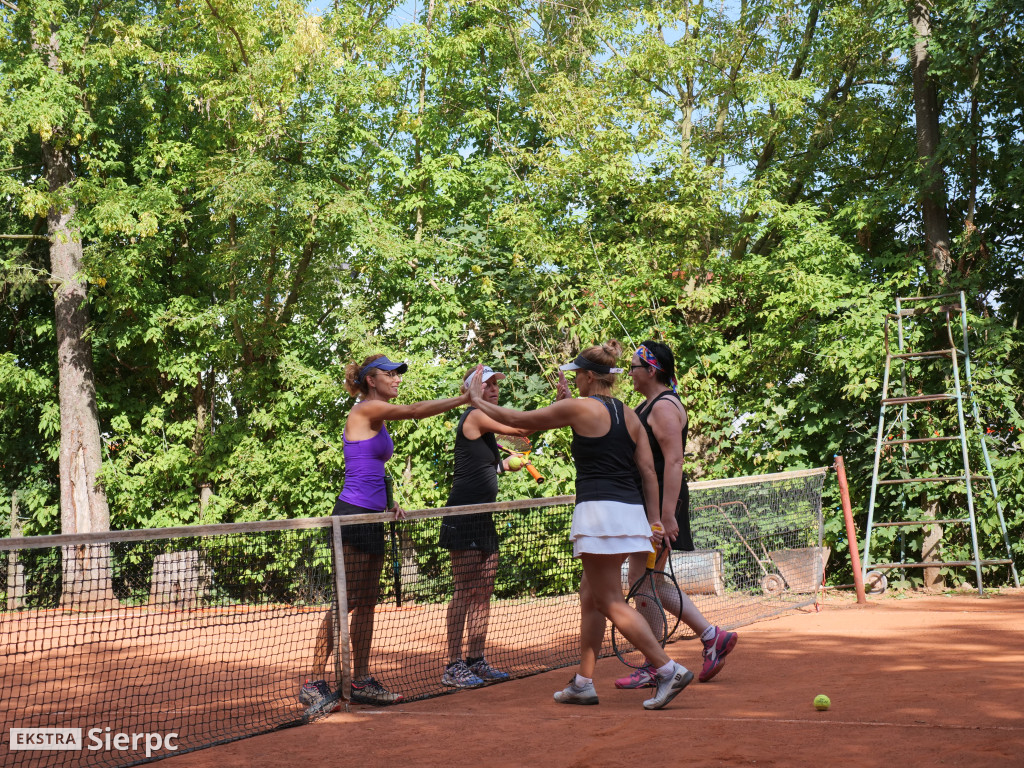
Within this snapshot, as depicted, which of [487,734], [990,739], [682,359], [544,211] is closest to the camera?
[990,739]

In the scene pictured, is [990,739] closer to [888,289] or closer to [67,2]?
[888,289]

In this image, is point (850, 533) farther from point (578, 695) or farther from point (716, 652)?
point (578, 695)

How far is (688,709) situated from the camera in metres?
5.49

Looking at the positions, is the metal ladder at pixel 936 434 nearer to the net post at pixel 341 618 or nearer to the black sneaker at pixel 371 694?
the black sneaker at pixel 371 694

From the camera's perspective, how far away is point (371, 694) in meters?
6.10

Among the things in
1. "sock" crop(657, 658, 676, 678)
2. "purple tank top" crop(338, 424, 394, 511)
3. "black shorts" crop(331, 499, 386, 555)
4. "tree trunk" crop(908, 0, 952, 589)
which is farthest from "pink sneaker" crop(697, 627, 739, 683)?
"tree trunk" crop(908, 0, 952, 589)

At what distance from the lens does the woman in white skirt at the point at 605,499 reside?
539cm

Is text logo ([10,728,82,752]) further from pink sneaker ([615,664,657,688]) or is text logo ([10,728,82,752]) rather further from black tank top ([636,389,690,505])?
black tank top ([636,389,690,505])

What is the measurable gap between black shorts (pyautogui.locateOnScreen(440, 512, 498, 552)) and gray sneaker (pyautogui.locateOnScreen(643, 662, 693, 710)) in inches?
65.2

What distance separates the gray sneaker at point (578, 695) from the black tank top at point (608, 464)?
1131 millimetres

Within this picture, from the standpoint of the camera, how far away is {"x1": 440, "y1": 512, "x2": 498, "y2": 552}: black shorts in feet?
22.0

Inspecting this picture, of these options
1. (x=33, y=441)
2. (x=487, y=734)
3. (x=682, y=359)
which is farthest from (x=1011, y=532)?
(x=33, y=441)

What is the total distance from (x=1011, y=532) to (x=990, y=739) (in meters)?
9.18

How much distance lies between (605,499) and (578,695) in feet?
3.99
